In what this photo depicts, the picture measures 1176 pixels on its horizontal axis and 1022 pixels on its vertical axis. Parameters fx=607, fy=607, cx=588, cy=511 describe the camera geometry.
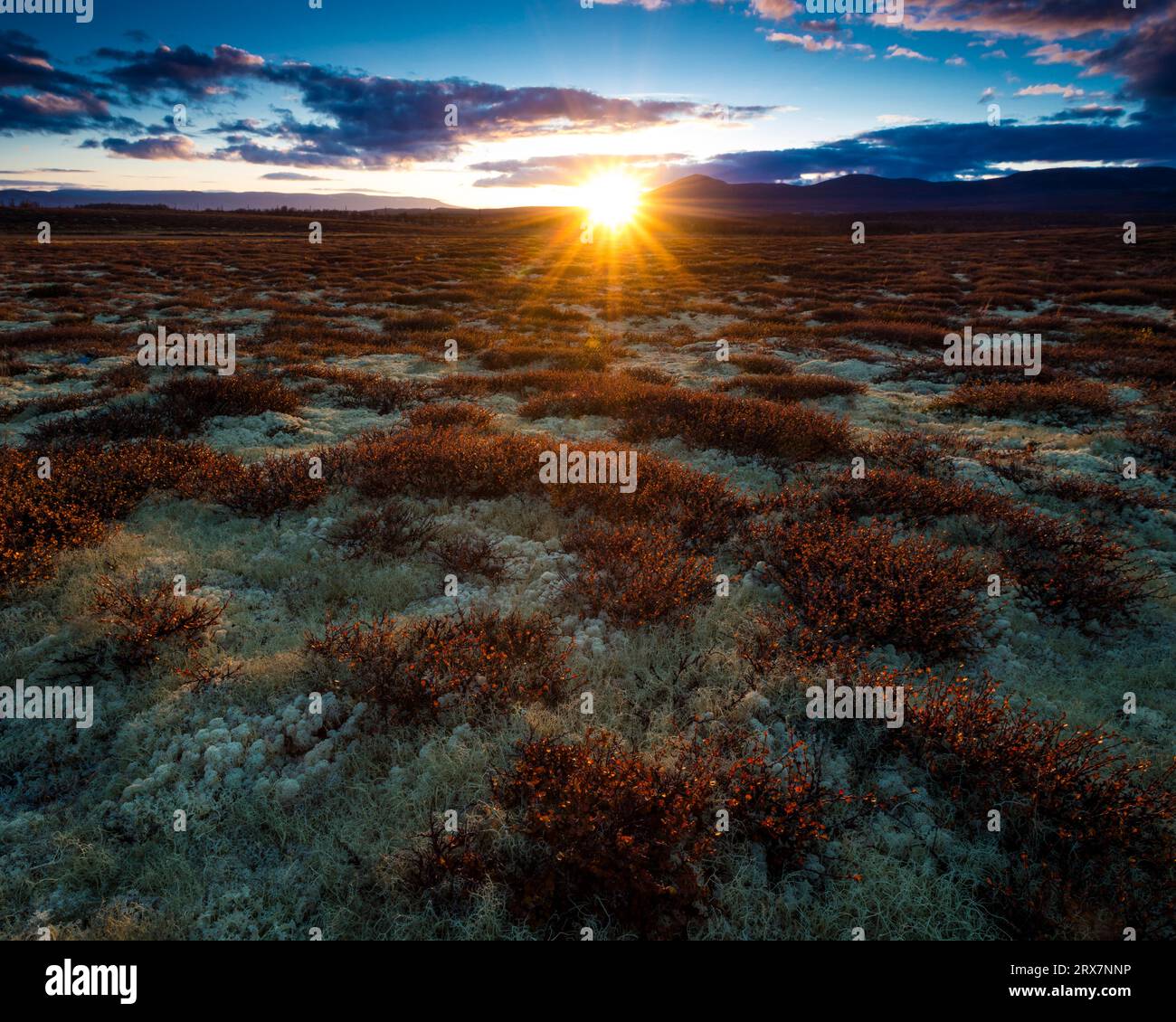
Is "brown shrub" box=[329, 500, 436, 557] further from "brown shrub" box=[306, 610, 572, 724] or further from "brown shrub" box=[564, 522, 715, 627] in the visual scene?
"brown shrub" box=[564, 522, 715, 627]

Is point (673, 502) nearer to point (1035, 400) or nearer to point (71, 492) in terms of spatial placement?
point (71, 492)

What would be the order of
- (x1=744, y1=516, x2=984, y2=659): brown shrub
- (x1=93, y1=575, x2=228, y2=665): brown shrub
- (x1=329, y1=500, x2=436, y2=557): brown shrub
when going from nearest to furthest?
(x1=93, y1=575, x2=228, y2=665): brown shrub
(x1=744, y1=516, x2=984, y2=659): brown shrub
(x1=329, y1=500, x2=436, y2=557): brown shrub

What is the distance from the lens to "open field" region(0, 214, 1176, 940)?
3.52 meters

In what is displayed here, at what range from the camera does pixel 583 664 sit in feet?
17.5

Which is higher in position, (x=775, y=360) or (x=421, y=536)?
(x=775, y=360)

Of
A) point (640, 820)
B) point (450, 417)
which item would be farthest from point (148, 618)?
point (450, 417)

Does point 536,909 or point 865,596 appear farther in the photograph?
point 865,596

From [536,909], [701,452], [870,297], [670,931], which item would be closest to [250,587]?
[536,909]

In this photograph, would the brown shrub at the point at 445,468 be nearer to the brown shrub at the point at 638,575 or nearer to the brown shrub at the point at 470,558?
the brown shrub at the point at 470,558

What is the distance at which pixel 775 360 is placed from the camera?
17484 millimetres

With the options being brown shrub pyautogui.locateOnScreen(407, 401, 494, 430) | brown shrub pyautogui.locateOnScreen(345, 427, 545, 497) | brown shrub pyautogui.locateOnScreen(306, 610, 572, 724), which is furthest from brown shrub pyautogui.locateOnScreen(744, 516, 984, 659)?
brown shrub pyautogui.locateOnScreen(407, 401, 494, 430)
